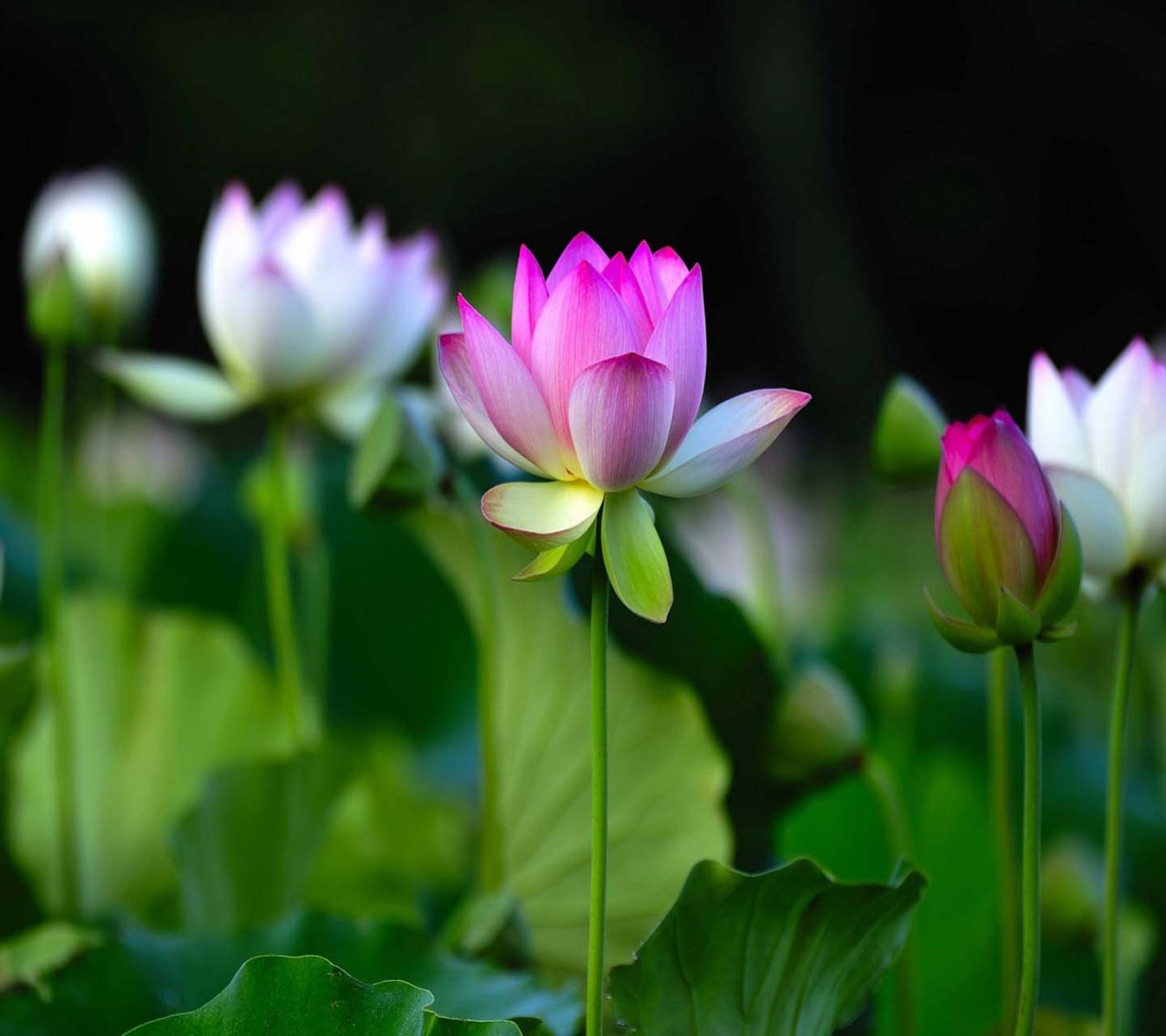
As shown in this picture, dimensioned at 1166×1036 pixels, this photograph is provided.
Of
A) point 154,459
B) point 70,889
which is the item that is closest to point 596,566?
point 70,889

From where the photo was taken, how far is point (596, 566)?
13.0 inches

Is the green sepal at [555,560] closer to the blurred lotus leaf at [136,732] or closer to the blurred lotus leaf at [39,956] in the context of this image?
the blurred lotus leaf at [39,956]

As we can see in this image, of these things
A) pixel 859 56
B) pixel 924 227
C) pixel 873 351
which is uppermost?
pixel 859 56

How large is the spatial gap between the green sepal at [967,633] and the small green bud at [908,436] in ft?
0.45

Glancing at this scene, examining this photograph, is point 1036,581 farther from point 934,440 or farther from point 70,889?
point 70,889

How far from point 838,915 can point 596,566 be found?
11 centimetres

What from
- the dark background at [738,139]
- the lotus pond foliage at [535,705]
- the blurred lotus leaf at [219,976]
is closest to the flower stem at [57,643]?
the lotus pond foliage at [535,705]

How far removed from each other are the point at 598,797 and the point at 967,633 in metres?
0.10

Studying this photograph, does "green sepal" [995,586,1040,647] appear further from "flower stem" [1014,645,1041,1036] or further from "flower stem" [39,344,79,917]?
"flower stem" [39,344,79,917]

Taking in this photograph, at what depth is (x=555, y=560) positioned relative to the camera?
0.33 metres

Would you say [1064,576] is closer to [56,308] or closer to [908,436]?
[908,436]

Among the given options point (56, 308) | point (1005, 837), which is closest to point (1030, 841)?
point (1005, 837)

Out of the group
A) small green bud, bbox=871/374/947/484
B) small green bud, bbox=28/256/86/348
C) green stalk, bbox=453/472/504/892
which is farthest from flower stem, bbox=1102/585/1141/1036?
small green bud, bbox=28/256/86/348

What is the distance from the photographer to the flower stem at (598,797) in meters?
0.32
